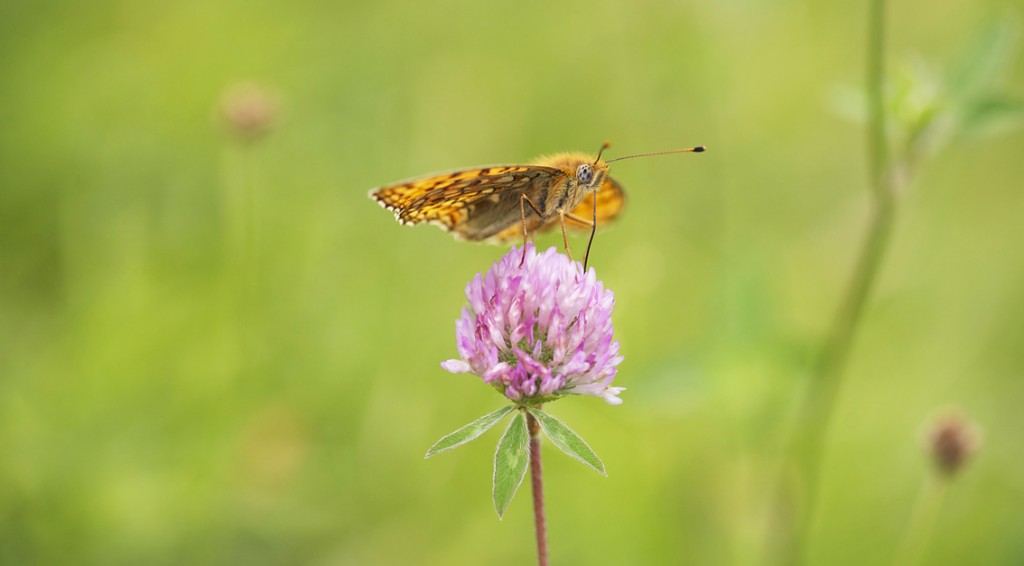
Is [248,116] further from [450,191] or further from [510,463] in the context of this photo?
[510,463]

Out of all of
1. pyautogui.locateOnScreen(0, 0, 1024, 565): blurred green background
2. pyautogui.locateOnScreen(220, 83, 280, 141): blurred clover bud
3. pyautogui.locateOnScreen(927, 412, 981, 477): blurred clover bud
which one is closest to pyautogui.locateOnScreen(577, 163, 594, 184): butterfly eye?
pyautogui.locateOnScreen(0, 0, 1024, 565): blurred green background

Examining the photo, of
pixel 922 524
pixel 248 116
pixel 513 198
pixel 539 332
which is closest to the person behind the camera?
pixel 539 332

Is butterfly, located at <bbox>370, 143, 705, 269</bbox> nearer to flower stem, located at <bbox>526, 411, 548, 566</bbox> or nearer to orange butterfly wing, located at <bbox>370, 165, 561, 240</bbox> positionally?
orange butterfly wing, located at <bbox>370, 165, 561, 240</bbox>

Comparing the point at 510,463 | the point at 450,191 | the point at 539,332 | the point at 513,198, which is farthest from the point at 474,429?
the point at 513,198

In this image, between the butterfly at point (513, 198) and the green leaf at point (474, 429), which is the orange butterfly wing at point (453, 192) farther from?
the green leaf at point (474, 429)

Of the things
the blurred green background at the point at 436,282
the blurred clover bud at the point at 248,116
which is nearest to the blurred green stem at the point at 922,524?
the blurred green background at the point at 436,282

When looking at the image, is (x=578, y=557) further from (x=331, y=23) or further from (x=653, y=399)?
(x=331, y=23)

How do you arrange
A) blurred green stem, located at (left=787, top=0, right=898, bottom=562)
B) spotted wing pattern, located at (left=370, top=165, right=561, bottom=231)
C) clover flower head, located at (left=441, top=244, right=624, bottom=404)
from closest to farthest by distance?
clover flower head, located at (left=441, top=244, right=624, bottom=404) → spotted wing pattern, located at (left=370, top=165, right=561, bottom=231) → blurred green stem, located at (left=787, top=0, right=898, bottom=562)
